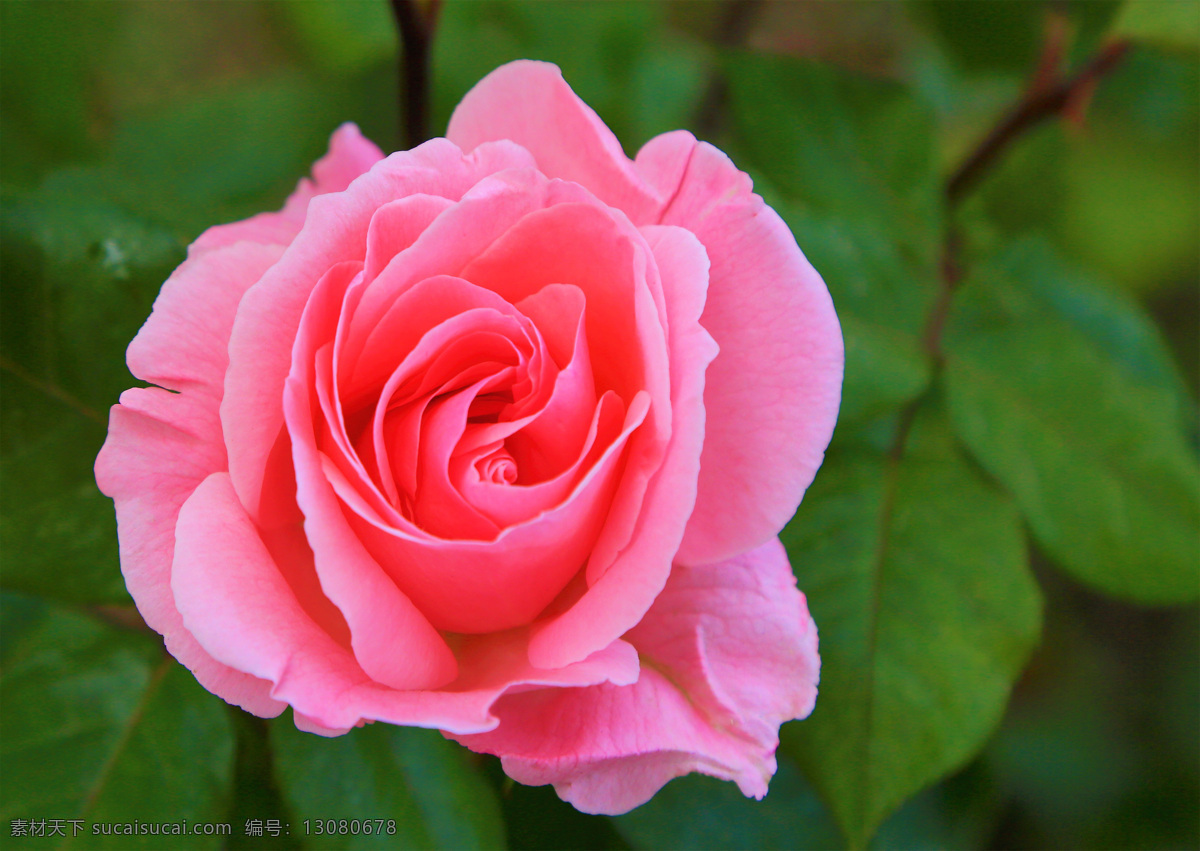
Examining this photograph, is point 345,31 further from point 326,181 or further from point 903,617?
point 903,617

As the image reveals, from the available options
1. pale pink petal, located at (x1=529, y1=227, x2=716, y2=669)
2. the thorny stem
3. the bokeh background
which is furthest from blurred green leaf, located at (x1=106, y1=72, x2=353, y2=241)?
pale pink petal, located at (x1=529, y1=227, x2=716, y2=669)

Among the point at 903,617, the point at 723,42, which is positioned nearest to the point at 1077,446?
the point at 903,617

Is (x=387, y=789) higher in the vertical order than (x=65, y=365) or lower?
lower

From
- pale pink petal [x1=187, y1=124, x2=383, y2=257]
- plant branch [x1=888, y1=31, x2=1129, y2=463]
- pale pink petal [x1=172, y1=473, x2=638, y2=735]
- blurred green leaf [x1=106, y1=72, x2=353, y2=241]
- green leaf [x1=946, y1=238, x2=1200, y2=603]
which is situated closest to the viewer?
pale pink petal [x1=172, y1=473, x2=638, y2=735]

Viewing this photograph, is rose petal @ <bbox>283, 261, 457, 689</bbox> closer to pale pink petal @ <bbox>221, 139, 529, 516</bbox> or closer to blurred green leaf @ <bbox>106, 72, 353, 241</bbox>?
pale pink petal @ <bbox>221, 139, 529, 516</bbox>

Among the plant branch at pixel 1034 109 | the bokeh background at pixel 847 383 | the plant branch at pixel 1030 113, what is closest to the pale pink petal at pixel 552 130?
the bokeh background at pixel 847 383
